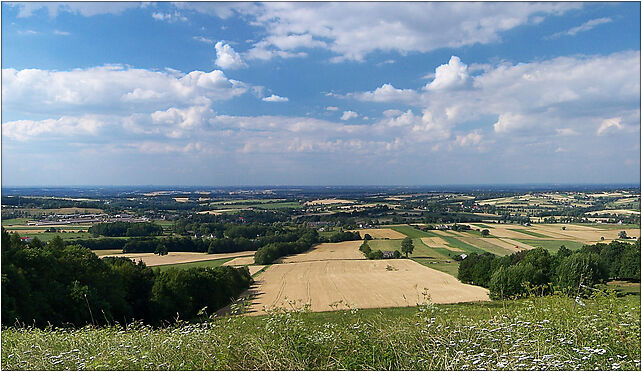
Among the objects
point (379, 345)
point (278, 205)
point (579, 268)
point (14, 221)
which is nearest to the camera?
point (379, 345)

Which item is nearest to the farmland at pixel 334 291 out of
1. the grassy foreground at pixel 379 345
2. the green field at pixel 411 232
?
the grassy foreground at pixel 379 345

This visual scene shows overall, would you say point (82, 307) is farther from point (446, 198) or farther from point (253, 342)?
point (446, 198)

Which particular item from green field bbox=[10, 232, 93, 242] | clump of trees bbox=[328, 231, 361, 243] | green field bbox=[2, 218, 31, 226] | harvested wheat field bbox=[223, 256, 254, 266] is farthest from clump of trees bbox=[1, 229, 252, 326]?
clump of trees bbox=[328, 231, 361, 243]

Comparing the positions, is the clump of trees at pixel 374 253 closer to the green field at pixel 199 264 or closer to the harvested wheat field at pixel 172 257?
the harvested wheat field at pixel 172 257

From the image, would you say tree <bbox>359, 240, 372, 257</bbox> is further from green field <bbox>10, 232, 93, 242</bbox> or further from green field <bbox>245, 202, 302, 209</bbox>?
green field <bbox>10, 232, 93, 242</bbox>

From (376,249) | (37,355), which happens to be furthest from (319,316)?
(376,249)

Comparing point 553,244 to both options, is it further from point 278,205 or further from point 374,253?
point 278,205

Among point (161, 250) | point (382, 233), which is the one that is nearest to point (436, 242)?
point (382, 233)
